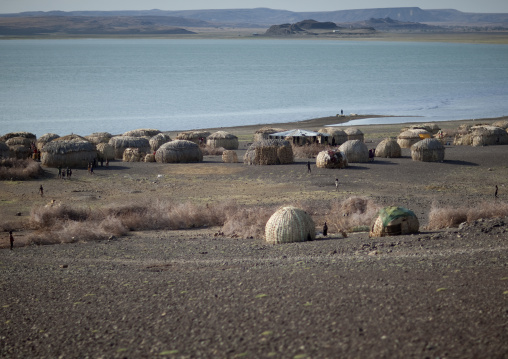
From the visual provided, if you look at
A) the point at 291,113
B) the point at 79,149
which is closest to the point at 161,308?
the point at 79,149

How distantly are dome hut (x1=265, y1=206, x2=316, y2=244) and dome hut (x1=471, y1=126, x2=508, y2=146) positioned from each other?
92.0ft

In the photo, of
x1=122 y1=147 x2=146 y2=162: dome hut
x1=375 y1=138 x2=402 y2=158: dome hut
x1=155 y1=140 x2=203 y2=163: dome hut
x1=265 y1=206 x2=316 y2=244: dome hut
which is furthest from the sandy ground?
x1=122 y1=147 x2=146 y2=162: dome hut

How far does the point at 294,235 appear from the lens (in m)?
19.4

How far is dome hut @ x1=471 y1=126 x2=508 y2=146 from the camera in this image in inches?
1732

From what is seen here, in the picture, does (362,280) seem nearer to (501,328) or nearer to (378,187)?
(501,328)

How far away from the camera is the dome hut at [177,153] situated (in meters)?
38.9

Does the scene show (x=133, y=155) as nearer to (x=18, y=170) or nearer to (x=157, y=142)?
(x=157, y=142)

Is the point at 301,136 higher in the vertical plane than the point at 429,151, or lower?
higher

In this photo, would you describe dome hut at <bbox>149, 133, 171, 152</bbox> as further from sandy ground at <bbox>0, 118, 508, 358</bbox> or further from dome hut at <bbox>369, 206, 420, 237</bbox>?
dome hut at <bbox>369, 206, 420, 237</bbox>

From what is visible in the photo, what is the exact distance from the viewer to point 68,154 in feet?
120

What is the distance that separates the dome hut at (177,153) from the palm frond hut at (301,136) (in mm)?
6111

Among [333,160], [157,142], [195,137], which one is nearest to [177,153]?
[157,142]

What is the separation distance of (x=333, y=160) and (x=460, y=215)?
561 inches

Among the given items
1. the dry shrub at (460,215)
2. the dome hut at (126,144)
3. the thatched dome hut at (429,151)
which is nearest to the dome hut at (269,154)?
the thatched dome hut at (429,151)
